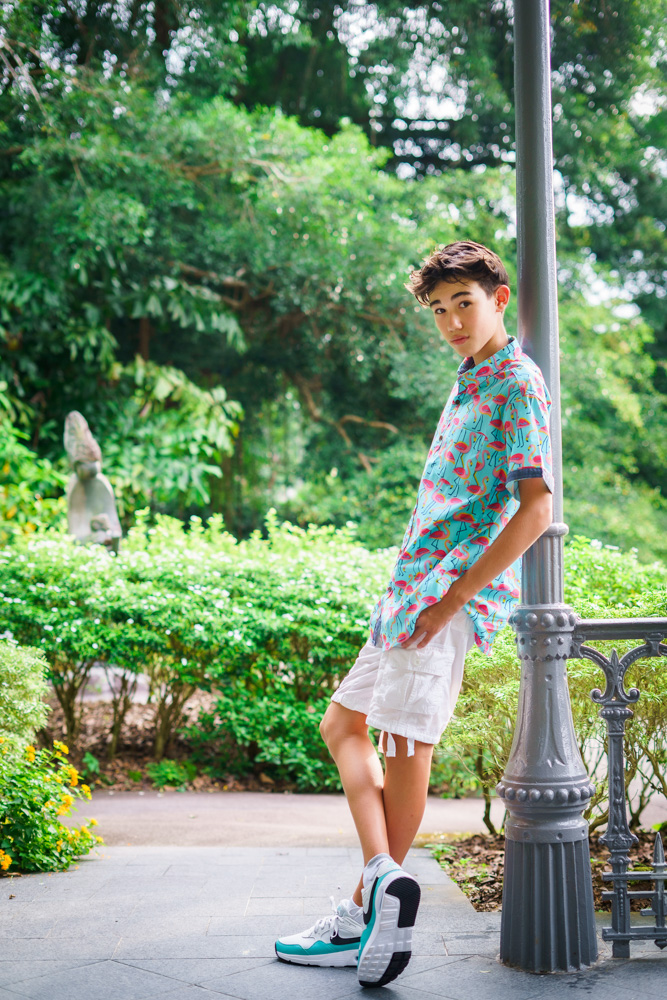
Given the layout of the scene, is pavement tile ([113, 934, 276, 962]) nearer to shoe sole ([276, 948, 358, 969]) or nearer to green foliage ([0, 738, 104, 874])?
shoe sole ([276, 948, 358, 969])

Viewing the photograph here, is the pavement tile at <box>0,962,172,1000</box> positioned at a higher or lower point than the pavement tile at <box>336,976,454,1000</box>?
lower

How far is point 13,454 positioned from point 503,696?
22.7ft

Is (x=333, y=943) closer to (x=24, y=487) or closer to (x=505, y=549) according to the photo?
(x=505, y=549)

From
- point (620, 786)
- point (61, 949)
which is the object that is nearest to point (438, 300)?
point (620, 786)

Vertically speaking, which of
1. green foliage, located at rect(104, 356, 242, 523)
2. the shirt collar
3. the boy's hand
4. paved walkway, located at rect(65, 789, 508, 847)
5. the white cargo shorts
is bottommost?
paved walkway, located at rect(65, 789, 508, 847)

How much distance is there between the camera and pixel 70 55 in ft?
35.0

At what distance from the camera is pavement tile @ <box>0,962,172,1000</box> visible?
2099 mm

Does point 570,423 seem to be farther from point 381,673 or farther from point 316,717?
point 381,673

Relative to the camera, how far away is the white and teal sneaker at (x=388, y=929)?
6.77ft

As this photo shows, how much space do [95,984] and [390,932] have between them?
0.75 m

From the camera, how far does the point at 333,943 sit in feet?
7.55

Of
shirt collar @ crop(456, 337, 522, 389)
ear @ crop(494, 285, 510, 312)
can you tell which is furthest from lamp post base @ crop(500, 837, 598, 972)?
ear @ crop(494, 285, 510, 312)

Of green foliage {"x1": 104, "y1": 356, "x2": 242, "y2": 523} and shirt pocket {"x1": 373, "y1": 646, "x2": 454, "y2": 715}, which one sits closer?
shirt pocket {"x1": 373, "y1": 646, "x2": 454, "y2": 715}

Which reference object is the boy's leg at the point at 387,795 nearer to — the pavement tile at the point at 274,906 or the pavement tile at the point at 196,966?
Result: the pavement tile at the point at 196,966
